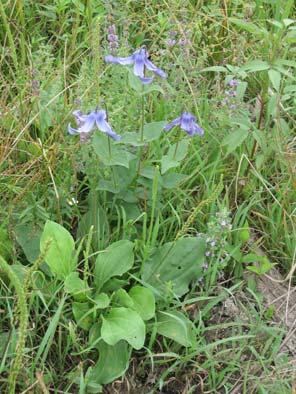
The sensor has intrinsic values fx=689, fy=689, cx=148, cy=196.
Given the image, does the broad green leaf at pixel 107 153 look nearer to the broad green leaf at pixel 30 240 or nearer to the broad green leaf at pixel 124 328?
the broad green leaf at pixel 30 240

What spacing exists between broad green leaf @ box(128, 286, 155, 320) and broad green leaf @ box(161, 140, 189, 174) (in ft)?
1.05

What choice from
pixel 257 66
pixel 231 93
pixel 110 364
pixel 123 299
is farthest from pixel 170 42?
pixel 110 364

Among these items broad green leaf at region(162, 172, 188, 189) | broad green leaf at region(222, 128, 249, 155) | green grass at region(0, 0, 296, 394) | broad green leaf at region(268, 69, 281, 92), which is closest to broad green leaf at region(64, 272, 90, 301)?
green grass at region(0, 0, 296, 394)

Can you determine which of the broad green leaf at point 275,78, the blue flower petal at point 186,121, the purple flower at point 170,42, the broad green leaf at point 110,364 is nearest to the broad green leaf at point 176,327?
the broad green leaf at point 110,364

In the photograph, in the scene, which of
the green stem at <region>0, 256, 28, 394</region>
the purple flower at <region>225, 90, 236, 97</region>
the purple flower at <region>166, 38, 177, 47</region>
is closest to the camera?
the green stem at <region>0, 256, 28, 394</region>

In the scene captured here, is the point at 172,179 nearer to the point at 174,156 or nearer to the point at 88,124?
the point at 174,156

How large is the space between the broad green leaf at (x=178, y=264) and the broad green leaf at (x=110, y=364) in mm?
215

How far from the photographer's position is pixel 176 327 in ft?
5.77

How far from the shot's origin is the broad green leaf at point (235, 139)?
2066 mm

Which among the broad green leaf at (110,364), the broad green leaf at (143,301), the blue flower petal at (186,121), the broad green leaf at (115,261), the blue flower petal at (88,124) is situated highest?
the blue flower petal at (88,124)

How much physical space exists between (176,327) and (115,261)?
9.0 inches

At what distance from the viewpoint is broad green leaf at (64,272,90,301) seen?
1680 millimetres

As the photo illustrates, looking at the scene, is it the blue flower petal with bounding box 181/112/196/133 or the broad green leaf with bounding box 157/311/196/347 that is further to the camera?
the blue flower petal with bounding box 181/112/196/133

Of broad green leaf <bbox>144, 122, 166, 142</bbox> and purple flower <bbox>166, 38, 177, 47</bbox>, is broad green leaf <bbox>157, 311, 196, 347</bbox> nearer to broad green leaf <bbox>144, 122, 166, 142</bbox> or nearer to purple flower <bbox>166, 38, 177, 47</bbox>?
broad green leaf <bbox>144, 122, 166, 142</bbox>
